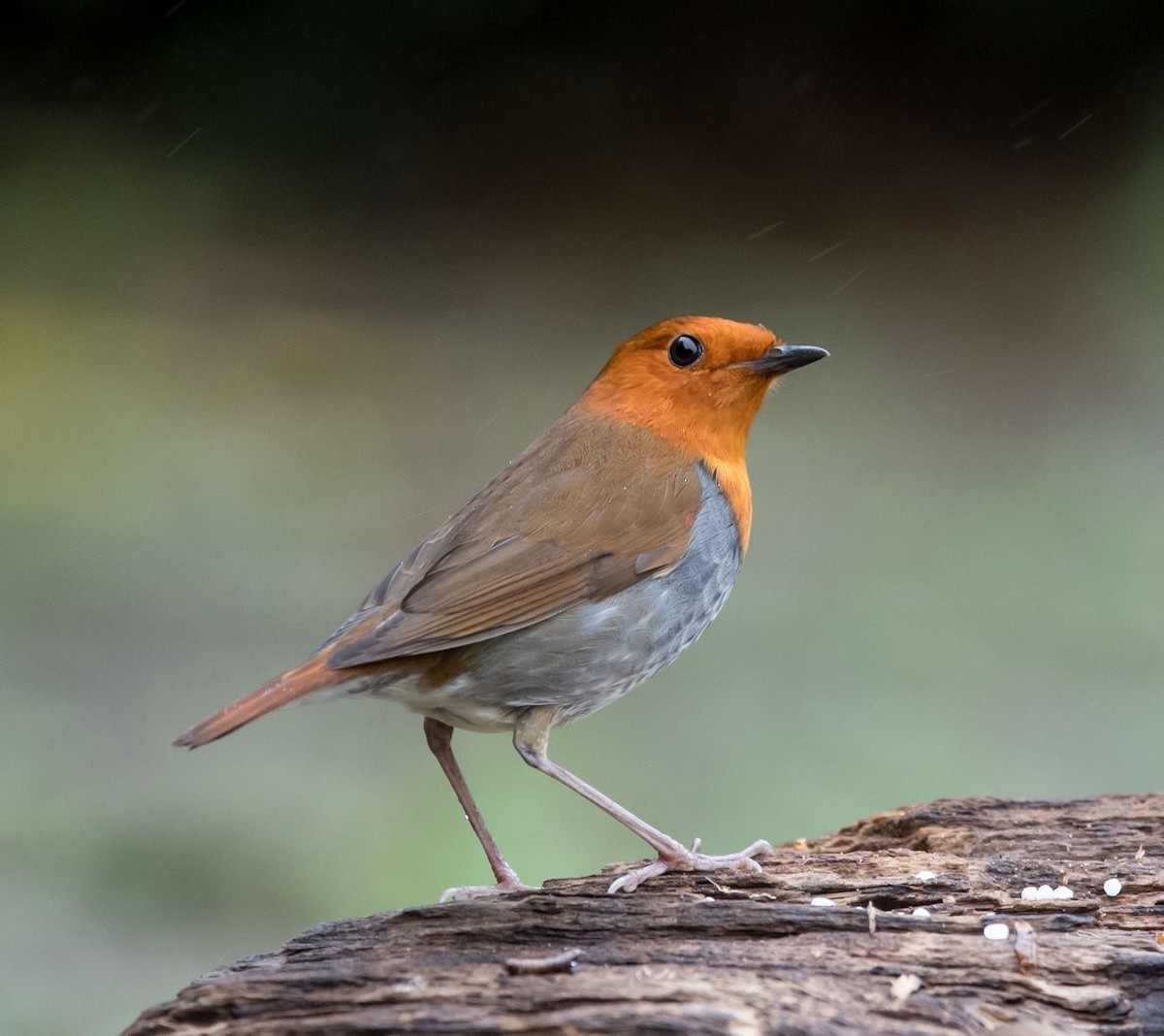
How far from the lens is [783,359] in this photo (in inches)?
143

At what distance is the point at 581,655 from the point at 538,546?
0.88ft

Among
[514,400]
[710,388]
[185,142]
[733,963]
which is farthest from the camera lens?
[185,142]

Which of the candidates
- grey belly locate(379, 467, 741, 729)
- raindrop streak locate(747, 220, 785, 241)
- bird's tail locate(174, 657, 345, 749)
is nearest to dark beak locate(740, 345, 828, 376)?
grey belly locate(379, 467, 741, 729)

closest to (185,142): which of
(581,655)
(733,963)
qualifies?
(581,655)

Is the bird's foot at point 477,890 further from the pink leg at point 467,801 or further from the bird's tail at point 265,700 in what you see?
the bird's tail at point 265,700

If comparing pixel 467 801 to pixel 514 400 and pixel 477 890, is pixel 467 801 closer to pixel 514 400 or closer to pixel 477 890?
pixel 477 890

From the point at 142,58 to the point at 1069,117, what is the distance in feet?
17.0

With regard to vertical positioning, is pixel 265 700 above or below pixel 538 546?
below

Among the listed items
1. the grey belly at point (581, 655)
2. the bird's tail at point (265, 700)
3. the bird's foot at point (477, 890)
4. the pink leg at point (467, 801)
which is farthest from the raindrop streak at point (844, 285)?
the bird's tail at point (265, 700)

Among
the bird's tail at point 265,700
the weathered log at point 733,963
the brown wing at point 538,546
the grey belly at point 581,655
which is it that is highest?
the brown wing at point 538,546

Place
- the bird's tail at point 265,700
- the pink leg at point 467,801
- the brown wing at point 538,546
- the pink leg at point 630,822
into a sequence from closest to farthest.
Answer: the bird's tail at point 265,700 < the brown wing at point 538,546 < the pink leg at point 630,822 < the pink leg at point 467,801

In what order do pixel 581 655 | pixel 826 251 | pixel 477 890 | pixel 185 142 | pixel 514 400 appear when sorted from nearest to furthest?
pixel 581 655
pixel 477 890
pixel 514 400
pixel 185 142
pixel 826 251

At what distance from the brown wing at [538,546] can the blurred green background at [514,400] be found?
1.78 meters

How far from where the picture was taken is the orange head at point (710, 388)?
3.67 metres
